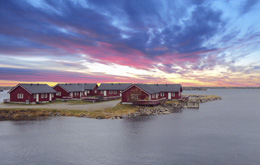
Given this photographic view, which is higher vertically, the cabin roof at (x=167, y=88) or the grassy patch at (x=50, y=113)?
the cabin roof at (x=167, y=88)

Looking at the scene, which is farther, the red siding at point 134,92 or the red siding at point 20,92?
the red siding at point 134,92

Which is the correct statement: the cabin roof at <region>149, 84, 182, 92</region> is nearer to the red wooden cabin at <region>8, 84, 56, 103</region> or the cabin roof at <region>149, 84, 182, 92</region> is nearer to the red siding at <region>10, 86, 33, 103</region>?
the red wooden cabin at <region>8, 84, 56, 103</region>

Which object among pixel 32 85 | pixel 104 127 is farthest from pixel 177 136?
pixel 32 85

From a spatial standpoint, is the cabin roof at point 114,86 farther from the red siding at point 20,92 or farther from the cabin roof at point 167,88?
the red siding at point 20,92

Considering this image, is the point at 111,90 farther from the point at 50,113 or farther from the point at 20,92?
the point at 50,113

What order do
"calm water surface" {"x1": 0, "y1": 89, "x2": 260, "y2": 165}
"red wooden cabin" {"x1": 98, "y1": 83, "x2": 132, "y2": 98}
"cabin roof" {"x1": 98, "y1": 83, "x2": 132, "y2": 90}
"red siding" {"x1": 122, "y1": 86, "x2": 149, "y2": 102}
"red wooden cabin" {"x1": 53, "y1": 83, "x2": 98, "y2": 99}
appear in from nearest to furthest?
"calm water surface" {"x1": 0, "y1": 89, "x2": 260, "y2": 165}, "red siding" {"x1": 122, "y1": 86, "x2": 149, "y2": 102}, "red wooden cabin" {"x1": 53, "y1": 83, "x2": 98, "y2": 99}, "red wooden cabin" {"x1": 98, "y1": 83, "x2": 132, "y2": 98}, "cabin roof" {"x1": 98, "y1": 83, "x2": 132, "y2": 90}

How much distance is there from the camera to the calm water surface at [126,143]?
23.8 meters

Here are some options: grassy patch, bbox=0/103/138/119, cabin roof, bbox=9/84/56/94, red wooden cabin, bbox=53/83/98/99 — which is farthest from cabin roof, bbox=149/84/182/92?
cabin roof, bbox=9/84/56/94

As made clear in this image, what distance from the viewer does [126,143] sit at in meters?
29.6

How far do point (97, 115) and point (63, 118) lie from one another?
7.47 metres

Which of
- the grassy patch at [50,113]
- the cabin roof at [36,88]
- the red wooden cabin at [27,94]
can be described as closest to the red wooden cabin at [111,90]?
the cabin roof at [36,88]

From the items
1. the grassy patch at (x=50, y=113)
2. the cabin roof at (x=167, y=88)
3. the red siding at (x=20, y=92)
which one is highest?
the cabin roof at (x=167, y=88)

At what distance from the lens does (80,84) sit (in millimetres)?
92250

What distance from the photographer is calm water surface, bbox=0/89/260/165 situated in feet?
78.0
